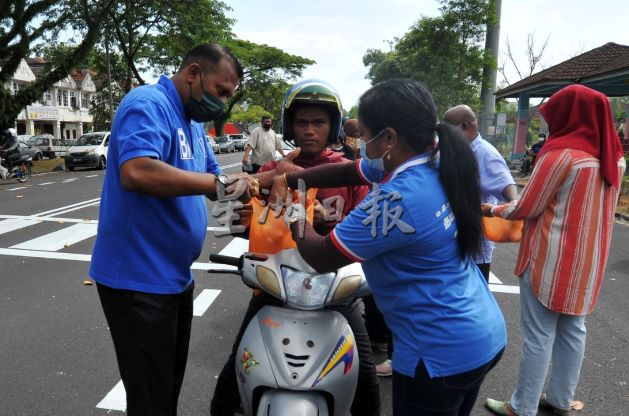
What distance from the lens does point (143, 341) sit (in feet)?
6.38

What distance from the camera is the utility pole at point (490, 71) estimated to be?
65.2ft

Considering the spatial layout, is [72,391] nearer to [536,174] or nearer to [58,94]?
[536,174]

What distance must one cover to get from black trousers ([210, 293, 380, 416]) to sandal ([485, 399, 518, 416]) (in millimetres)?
960

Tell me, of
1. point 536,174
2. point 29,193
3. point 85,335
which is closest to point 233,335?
point 85,335

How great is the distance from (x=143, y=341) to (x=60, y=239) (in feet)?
19.8

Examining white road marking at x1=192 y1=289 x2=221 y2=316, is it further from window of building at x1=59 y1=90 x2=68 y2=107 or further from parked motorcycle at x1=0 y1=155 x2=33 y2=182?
window of building at x1=59 y1=90 x2=68 y2=107

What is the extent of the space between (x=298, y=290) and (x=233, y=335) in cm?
226

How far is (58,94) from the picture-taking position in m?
49.2

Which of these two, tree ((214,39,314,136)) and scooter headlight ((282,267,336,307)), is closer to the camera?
scooter headlight ((282,267,336,307))


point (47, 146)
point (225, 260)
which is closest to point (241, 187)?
point (225, 260)

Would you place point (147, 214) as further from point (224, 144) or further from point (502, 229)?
point (224, 144)

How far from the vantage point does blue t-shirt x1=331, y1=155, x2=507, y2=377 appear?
5.18 ft

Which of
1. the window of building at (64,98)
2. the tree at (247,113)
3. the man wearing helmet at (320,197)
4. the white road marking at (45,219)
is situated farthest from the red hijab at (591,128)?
the tree at (247,113)

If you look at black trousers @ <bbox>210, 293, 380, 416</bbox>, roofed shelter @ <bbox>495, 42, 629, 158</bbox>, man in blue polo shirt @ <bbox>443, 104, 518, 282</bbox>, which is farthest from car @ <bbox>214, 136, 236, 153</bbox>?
black trousers @ <bbox>210, 293, 380, 416</bbox>
